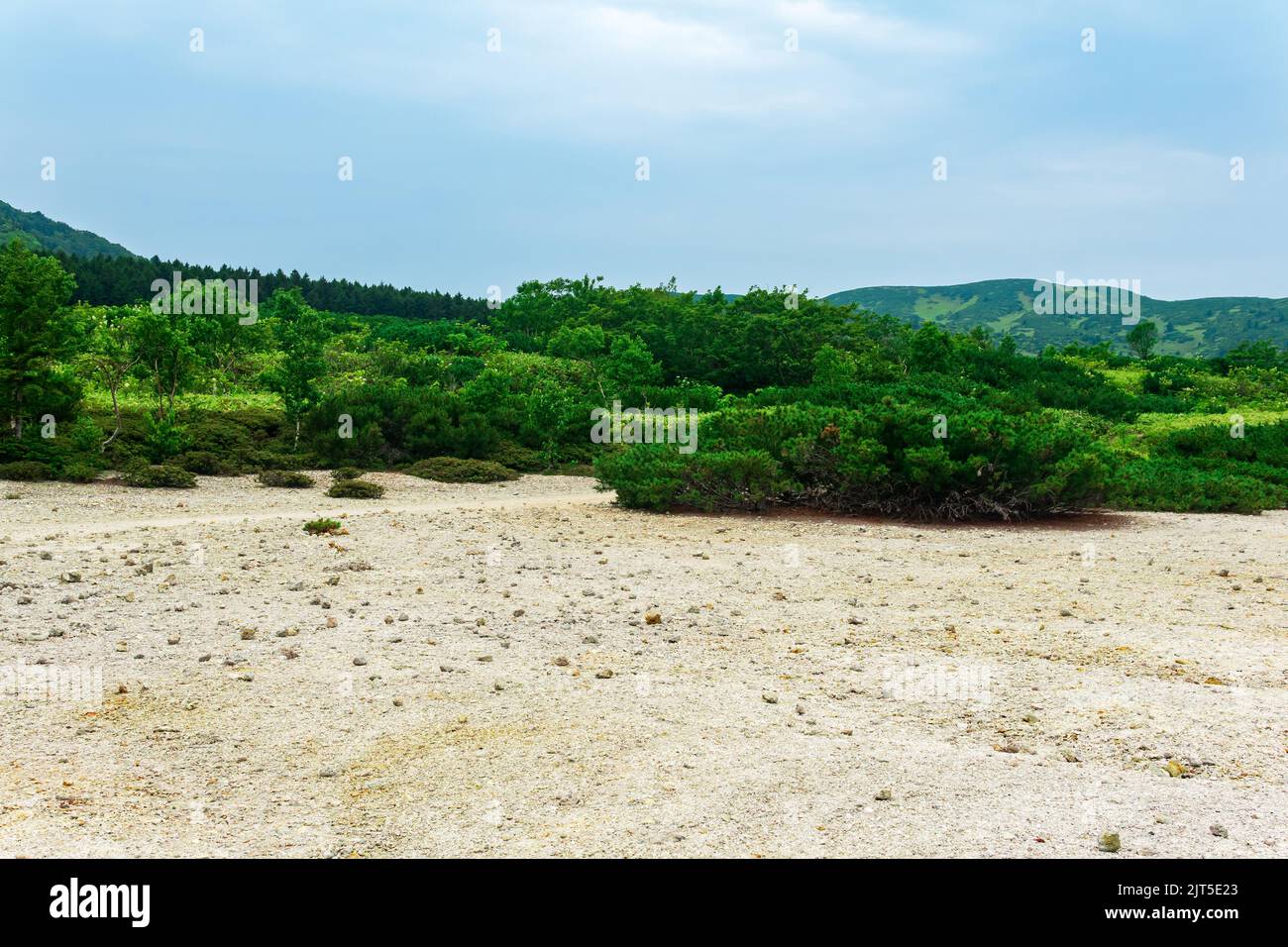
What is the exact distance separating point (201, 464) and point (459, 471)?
3.89m

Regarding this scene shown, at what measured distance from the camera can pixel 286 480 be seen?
15.7 m

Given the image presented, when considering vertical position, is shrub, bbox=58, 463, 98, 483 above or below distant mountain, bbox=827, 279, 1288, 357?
below

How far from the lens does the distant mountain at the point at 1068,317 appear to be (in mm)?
111875

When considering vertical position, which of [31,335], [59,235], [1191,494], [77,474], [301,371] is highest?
[59,235]

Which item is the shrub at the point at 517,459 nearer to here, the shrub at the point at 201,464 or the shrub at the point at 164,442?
the shrub at the point at 201,464

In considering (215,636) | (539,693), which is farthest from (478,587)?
(539,693)

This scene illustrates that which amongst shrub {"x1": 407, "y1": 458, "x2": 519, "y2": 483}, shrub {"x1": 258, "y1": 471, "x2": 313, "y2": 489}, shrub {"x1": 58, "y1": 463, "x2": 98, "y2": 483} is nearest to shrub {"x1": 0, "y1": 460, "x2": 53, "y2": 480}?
shrub {"x1": 58, "y1": 463, "x2": 98, "y2": 483}

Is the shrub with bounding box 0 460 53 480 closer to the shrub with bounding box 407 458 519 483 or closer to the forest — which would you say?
the forest

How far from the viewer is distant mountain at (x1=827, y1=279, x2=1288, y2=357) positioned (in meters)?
112

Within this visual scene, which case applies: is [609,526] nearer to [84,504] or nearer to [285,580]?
[285,580]

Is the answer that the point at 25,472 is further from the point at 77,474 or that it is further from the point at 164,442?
the point at 164,442

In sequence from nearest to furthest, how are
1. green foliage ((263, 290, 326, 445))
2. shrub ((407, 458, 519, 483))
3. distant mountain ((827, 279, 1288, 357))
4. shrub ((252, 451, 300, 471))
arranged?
1. shrub ((252, 451, 300, 471))
2. shrub ((407, 458, 519, 483))
3. green foliage ((263, 290, 326, 445))
4. distant mountain ((827, 279, 1288, 357))

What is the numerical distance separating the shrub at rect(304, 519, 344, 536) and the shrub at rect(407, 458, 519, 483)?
586cm

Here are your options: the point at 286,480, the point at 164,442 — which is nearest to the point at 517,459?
the point at 286,480
